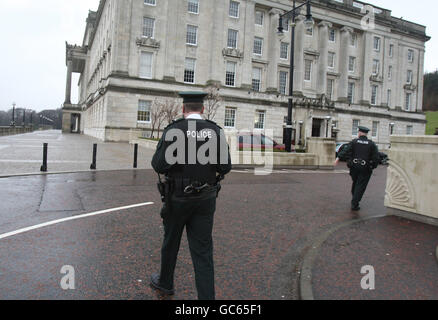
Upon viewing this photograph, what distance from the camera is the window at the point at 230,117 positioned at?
43.8 m

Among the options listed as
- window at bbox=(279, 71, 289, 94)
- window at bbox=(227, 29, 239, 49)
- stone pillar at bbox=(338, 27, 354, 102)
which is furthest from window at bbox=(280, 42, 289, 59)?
stone pillar at bbox=(338, 27, 354, 102)

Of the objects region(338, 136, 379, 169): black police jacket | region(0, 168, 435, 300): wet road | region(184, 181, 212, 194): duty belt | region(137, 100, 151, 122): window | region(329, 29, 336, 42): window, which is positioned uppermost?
region(329, 29, 336, 42): window

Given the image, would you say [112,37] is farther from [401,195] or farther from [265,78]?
[401,195]

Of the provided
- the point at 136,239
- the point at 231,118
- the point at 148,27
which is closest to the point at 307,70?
the point at 231,118

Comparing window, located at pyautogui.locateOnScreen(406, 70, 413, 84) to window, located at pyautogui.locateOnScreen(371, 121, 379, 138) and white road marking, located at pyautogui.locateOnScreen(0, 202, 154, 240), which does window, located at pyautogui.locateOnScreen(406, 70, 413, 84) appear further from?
white road marking, located at pyautogui.locateOnScreen(0, 202, 154, 240)

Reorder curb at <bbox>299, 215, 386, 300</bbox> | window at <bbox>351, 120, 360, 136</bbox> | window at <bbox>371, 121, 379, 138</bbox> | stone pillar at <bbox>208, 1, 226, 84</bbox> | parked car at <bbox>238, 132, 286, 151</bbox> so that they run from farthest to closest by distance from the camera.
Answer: window at <bbox>371, 121, 379, 138</bbox>
window at <bbox>351, 120, 360, 136</bbox>
stone pillar at <bbox>208, 1, 226, 84</bbox>
parked car at <bbox>238, 132, 286, 151</bbox>
curb at <bbox>299, 215, 386, 300</bbox>

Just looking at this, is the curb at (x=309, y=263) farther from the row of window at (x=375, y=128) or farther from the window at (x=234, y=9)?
the row of window at (x=375, y=128)

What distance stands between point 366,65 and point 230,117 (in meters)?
24.5

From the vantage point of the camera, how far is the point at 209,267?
337cm

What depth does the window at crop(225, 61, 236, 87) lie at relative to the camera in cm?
4384

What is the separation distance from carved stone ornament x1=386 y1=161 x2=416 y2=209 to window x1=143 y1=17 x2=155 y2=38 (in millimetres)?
36981

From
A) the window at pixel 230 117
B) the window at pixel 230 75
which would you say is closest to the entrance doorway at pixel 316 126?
the window at pixel 230 117

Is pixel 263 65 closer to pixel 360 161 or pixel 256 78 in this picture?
pixel 256 78
